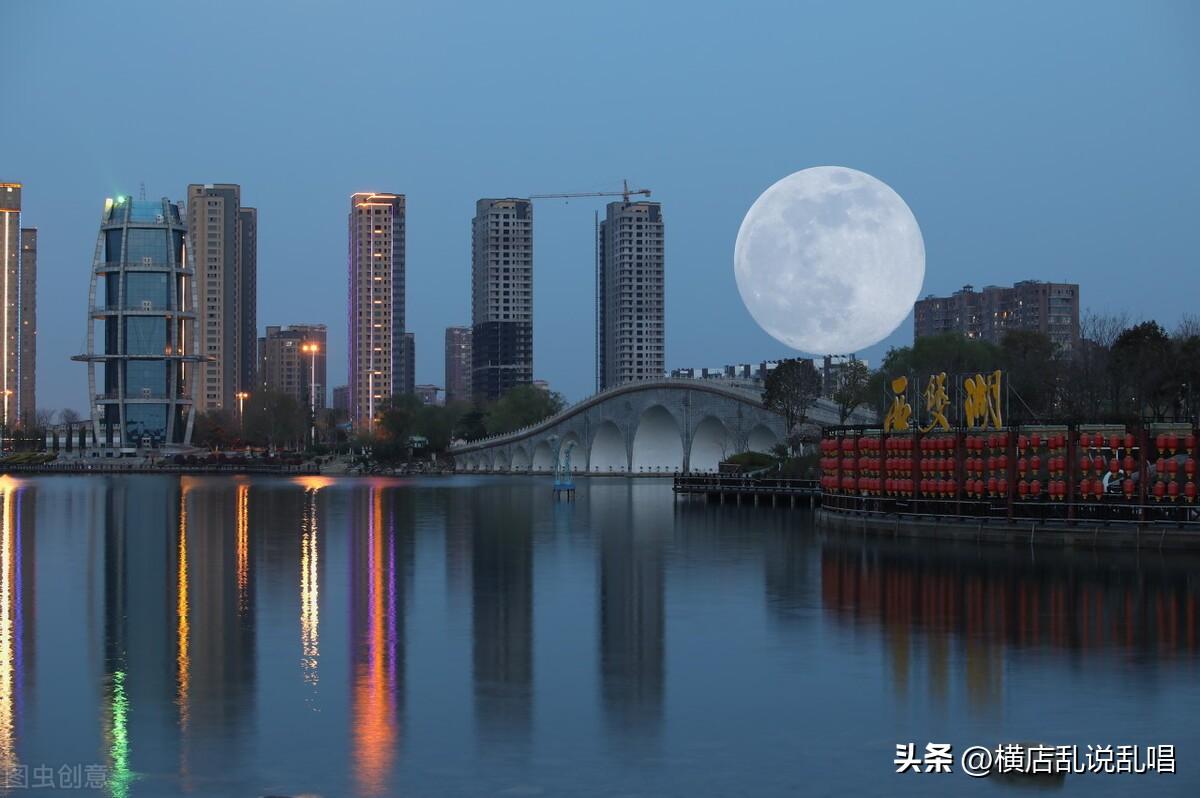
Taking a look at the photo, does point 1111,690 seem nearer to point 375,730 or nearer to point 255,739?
point 375,730

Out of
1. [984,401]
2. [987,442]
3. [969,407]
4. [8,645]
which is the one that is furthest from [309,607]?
[969,407]

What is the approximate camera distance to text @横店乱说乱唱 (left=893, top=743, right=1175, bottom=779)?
12539mm

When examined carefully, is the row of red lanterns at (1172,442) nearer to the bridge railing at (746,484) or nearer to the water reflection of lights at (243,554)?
the water reflection of lights at (243,554)

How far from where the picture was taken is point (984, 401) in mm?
39969

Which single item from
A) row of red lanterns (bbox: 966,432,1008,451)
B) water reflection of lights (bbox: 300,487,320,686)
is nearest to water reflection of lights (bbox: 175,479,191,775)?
water reflection of lights (bbox: 300,487,320,686)

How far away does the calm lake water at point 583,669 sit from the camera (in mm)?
12758

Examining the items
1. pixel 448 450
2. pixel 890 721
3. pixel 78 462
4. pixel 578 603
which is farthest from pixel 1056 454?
pixel 78 462

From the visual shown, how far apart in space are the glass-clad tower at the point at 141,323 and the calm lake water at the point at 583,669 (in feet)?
506

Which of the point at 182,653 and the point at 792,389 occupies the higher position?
the point at 792,389

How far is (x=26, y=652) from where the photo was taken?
19703 mm

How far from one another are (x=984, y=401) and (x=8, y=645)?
27733mm

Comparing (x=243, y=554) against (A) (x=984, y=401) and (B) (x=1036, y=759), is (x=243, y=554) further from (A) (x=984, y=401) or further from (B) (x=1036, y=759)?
(B) (x=1036, y=759)

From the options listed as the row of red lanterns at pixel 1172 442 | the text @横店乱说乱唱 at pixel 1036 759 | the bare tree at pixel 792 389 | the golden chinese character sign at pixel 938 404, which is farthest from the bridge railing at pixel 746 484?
the text @横店乱说乱唱 at pixel 1036 759

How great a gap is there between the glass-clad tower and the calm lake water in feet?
506
